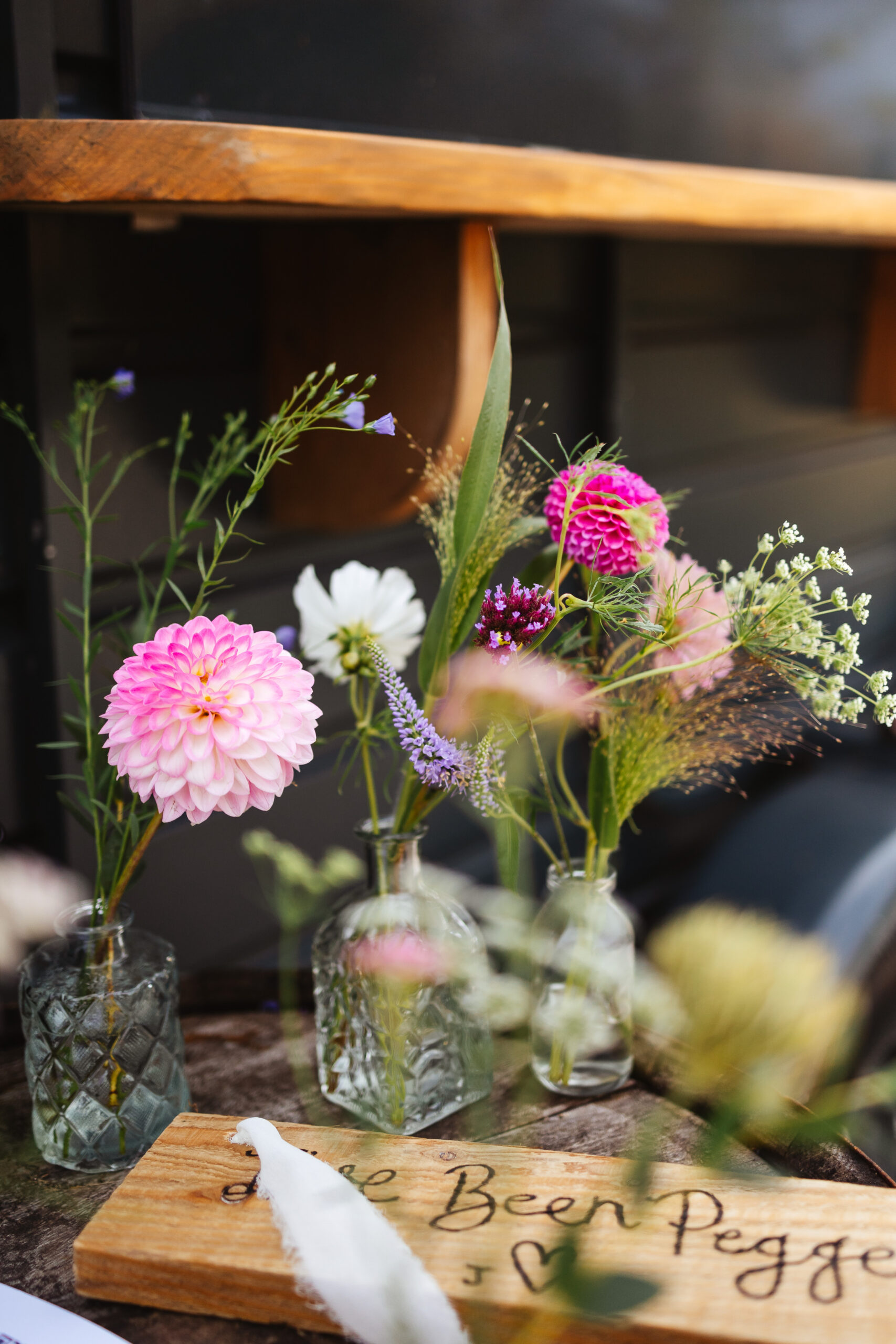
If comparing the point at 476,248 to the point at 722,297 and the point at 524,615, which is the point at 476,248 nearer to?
the point at 524,615

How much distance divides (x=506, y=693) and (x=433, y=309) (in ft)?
1.48

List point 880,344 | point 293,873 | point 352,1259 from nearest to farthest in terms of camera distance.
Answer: point 352,1259, point 293,873, point 880,344

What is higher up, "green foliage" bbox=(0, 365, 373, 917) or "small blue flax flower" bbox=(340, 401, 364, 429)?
"small blue flax flower" bbox=(340, 401, 364, 429)

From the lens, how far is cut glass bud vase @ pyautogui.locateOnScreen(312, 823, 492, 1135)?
746mm

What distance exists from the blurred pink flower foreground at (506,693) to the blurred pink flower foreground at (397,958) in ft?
0.54

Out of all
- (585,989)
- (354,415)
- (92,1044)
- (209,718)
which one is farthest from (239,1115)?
(354,415)

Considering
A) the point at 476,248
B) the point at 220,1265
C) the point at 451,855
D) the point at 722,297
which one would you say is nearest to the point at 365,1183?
the point at 220,1265

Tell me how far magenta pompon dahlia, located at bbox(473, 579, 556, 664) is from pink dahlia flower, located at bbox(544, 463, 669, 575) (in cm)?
5

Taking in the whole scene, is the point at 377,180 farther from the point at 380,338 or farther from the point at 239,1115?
the point at 239,1115

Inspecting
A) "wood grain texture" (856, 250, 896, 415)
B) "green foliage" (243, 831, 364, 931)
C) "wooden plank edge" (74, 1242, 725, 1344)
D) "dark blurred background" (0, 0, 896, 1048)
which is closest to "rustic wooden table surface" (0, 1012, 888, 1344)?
"wooden plank edge" (74, 1242, 725, 1344)

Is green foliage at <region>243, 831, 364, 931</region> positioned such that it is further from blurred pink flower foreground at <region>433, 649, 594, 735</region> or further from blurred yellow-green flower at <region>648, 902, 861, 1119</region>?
blurred yellow-green flower at <region>648, 902, 861, 1119</region>

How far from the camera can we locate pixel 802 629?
2.02 feet

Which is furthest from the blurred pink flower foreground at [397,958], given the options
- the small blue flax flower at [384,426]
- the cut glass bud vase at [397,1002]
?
the small blue flax flower at [384,426]

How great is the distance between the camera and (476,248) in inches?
36.7
